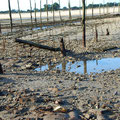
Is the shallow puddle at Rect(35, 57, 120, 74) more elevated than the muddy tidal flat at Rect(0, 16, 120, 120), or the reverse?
the muddy tidal flat at Rect(0, 16, 120, 120)

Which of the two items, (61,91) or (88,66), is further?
(88,66)

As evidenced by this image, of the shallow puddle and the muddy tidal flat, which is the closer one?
the muddy tidal flat

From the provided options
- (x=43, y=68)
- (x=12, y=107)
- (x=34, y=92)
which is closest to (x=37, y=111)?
(x=12, y=107)

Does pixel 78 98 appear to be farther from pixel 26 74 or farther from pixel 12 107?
pixel 26 74

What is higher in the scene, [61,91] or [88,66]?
[61,91]

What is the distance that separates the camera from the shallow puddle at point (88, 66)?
26.6 ft

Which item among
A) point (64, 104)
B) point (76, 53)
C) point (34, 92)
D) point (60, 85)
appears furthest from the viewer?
point (76, 53)

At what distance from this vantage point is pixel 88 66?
8664mm

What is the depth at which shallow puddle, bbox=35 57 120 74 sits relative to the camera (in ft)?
26.6

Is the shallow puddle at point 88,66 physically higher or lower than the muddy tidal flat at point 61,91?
lower

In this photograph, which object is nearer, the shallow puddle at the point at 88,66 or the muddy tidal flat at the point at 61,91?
the muddy tidal flat at the point at 61,91

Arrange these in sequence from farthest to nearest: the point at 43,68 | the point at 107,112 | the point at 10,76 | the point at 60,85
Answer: the point at 43,68 → the point at 10,76 → the point at 60,85 → the point at 107,112

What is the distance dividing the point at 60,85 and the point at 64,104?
129 centimetres

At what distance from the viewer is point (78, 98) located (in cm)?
516
